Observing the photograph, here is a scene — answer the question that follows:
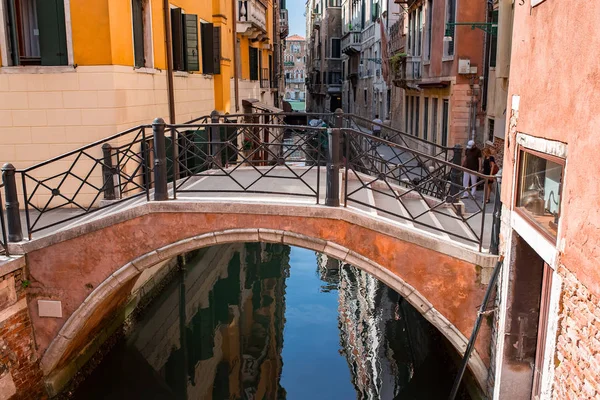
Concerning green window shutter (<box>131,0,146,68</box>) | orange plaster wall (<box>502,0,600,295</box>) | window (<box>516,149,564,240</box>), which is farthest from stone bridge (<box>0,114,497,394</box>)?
green window shutter (<box>131,0,146,68</box>)

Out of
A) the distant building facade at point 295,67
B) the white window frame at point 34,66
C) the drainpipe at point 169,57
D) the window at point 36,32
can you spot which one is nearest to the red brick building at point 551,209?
the white window frame at point 34,66

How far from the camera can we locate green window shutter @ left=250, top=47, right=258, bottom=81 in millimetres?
21453

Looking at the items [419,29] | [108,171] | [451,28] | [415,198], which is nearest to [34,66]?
[108,171]

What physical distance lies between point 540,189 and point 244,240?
356 centimetres

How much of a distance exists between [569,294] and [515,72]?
2.71 metres

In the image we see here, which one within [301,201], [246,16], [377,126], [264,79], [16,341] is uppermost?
[246,16]

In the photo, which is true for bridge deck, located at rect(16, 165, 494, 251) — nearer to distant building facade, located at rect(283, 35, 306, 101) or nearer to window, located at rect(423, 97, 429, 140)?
window, located at rect(423, 97, 429, 140)

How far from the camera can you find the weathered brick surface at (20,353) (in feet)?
22.4

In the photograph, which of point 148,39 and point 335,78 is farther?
point 335,78

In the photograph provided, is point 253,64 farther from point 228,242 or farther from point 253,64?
point 228,242

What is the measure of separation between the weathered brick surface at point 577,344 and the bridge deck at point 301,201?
2342 mm

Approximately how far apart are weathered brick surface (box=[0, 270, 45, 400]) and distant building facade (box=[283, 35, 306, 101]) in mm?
86337

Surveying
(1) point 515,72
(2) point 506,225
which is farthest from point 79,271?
(1) point 515,72

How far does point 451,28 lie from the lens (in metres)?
15.9
